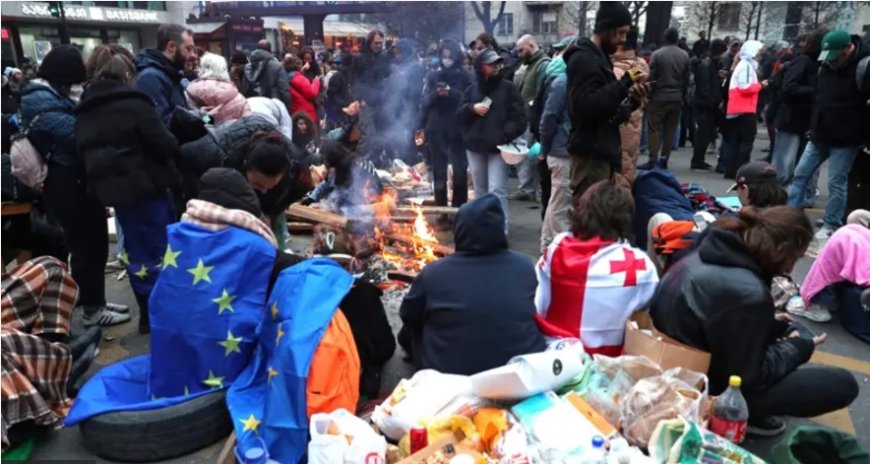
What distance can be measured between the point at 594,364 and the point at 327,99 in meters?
8.73

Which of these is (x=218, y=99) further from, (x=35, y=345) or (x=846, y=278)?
(x=846, y=278)

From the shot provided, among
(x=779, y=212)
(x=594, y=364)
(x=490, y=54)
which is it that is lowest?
(x=594, y=364)

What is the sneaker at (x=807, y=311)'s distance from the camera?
4754 millimetres

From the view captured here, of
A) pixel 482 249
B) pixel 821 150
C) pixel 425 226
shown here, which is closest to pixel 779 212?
pixel 482 249

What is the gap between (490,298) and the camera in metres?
3.12

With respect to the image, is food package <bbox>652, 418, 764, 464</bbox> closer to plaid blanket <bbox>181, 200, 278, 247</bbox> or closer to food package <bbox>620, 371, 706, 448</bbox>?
food package <bbox>620, 371, 706, 448</bbox>

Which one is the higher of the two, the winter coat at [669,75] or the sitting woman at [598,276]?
the winter coat at [669,75]

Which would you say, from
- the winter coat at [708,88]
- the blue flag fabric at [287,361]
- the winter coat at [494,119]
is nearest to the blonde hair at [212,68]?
the winter coat at [494,119]

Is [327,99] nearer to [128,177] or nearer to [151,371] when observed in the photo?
[128,177]

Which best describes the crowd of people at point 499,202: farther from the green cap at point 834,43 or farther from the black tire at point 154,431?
the black tire at point 154,431

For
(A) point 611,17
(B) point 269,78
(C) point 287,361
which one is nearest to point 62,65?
(C) point 287,361

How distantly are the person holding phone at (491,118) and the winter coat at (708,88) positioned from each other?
515 centimetres

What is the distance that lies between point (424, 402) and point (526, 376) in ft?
1.74

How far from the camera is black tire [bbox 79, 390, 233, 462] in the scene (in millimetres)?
3150
